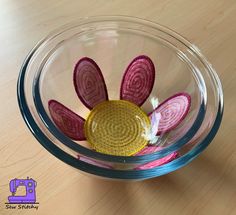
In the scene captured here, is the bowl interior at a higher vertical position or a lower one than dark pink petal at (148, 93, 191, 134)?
higher

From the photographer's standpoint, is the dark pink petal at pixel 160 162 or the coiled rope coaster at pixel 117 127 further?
the coiled rope coaster at pixel 117 127

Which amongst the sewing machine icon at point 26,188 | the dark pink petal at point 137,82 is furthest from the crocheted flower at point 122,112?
the sewing machine icon at point 26,188

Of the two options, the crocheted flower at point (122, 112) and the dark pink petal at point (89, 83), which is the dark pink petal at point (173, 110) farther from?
the dark pink petal at point (89, 83)

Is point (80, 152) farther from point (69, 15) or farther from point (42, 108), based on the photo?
point (69, 15)

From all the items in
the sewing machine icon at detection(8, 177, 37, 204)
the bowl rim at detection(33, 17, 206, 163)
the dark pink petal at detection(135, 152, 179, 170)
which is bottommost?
the sewing machine icon at detection(8, 177, 37, 204)

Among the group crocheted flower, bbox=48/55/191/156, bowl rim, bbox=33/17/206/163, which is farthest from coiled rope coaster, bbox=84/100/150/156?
bowl rim, bbox=33/17/206/163

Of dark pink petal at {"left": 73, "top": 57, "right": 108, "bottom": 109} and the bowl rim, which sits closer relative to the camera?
the bowl rim

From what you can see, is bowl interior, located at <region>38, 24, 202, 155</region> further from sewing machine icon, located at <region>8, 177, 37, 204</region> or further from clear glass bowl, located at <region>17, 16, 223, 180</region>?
sewing machine icon, located at <region>8, 177, 37, 204</region>

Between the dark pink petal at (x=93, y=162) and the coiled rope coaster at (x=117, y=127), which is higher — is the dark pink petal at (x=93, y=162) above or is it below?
below
